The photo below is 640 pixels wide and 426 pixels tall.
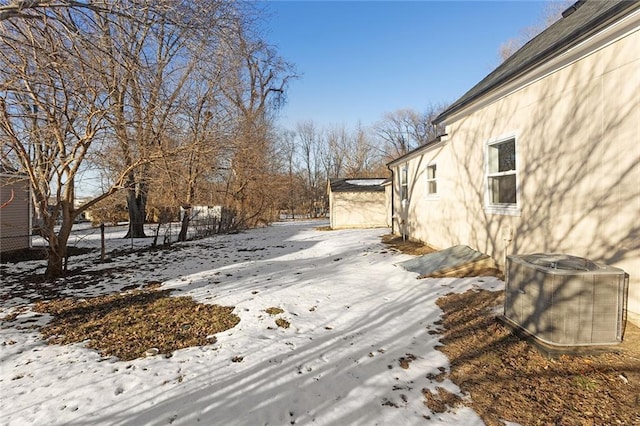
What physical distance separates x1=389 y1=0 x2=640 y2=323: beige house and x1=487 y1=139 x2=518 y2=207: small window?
20 mm

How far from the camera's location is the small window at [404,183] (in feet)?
37.7

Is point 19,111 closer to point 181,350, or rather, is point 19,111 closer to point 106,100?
point 106,100

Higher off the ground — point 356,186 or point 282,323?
point 356,186

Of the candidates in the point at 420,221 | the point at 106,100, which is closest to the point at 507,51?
the point at 420,221

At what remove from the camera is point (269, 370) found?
2975mm

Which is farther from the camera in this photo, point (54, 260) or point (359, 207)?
point (359, 207)

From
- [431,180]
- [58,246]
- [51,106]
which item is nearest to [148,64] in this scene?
[51,106]

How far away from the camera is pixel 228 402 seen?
2.50m

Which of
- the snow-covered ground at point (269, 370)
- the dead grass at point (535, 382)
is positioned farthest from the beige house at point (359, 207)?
the dead grass at point (535, 382)

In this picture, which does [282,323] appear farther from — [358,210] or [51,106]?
[358,210]

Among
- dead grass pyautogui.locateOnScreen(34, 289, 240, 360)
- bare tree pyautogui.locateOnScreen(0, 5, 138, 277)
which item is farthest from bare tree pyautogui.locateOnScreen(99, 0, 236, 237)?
dead grass pyautogui.locateOnScreen(34, 289, 240, 360)

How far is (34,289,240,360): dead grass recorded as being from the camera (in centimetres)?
359

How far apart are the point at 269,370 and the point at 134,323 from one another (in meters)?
2.43

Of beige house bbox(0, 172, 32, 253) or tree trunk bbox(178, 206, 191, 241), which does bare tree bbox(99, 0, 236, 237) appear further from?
beige house bbox(0, 172, 32, 253)
